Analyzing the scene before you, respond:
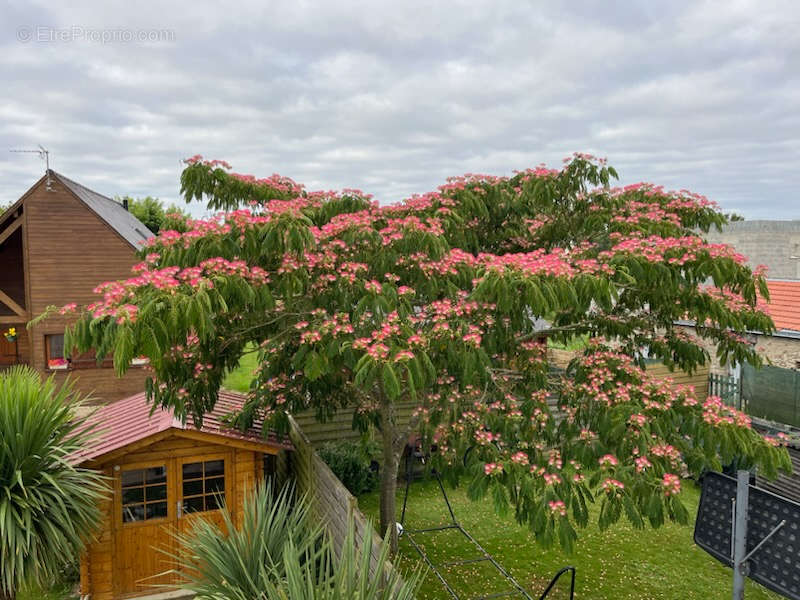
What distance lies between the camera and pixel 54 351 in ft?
49.5

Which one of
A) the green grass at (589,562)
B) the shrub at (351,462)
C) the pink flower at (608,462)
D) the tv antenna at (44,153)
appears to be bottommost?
the green grass at (589,562)

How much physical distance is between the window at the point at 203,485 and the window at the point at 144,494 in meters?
0.27

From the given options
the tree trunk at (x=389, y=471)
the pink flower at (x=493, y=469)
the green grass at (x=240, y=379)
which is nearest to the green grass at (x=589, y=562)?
the tree trunk at (x=389, y=471)

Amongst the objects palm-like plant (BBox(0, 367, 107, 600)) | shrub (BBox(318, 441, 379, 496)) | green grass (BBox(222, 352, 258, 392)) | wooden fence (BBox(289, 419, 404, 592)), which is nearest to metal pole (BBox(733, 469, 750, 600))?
wooden fence (BBox(289, 419, 404, 592))

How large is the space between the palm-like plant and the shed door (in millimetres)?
630

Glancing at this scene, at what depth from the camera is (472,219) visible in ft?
23.1

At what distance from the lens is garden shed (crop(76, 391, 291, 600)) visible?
652 cm

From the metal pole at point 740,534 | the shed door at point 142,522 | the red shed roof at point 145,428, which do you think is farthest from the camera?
the shed door at point 142,522

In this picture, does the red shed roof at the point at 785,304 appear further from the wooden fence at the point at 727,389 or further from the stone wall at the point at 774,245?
the stone wall at the point at 774,245

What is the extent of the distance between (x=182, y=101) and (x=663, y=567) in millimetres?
11293

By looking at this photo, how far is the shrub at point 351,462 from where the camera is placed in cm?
949

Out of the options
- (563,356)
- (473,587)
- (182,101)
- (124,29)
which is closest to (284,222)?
(124,29)

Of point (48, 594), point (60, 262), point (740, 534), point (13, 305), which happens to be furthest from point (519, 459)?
point (13, 305)

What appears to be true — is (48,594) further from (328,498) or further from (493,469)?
(493,469)
